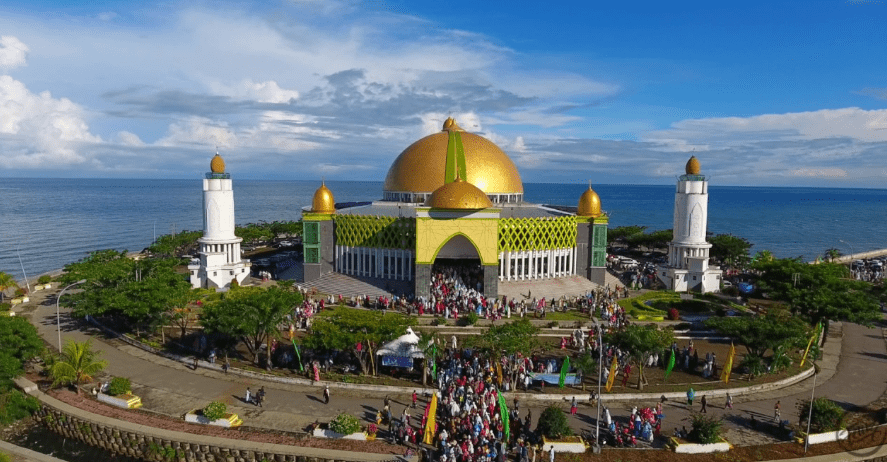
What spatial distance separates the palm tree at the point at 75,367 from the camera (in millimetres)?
27938

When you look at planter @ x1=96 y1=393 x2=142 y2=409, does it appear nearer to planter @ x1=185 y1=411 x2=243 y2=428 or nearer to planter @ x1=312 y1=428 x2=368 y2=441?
planter @ x1=185 y1=411 x2=243 y2=428

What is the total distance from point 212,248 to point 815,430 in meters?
45.6

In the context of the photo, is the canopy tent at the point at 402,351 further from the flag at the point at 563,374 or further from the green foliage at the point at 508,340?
the flag at the point at 563,374

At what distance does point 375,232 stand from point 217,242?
14.2m

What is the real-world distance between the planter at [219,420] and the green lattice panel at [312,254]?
2706 centimetres

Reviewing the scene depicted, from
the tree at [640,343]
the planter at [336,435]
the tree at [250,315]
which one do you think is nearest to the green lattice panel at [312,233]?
the tree at [250,315]

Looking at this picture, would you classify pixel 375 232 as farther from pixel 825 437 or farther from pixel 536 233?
pixel 825 437

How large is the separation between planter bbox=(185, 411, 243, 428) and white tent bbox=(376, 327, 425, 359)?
7608 millimetres

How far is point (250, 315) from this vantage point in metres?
30.9

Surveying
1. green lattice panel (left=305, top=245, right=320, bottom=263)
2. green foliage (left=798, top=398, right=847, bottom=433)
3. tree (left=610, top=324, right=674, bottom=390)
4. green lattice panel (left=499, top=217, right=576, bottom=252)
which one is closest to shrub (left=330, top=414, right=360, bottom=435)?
tree (left=610, top=324, right=674, bottom=390)

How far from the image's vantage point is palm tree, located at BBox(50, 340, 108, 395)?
27938mm

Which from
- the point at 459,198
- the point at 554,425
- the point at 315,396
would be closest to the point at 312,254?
the point at 459,198

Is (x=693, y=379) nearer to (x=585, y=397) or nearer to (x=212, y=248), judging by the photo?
(x=585, y=397)

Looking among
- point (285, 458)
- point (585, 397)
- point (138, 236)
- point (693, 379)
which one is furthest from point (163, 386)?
point (138, 236)
